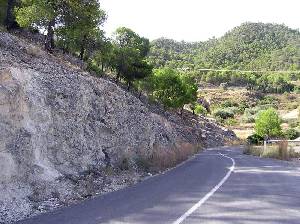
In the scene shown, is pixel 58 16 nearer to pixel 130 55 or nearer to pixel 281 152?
pixel 281 152

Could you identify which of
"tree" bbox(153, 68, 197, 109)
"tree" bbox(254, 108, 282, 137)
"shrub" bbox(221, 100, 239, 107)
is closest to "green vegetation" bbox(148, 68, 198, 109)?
"tree" bbox(153, 68, 197, 109)

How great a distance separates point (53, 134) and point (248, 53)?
→ 172370 mm

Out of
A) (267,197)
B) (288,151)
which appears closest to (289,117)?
(288,151)

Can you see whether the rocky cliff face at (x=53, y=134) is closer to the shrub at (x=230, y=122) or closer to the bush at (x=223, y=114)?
the shrub at (x=230, y=122)

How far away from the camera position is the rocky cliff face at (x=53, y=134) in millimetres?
11758

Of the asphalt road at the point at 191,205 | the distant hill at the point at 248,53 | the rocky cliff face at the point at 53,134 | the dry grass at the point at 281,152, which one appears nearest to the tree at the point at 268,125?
the dry grass at the point at 281,152

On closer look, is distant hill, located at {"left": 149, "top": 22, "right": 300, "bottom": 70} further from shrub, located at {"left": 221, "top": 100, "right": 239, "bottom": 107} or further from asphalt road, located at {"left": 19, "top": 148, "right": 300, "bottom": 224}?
asphalt road, located at {"left": 19, "top": 148, "right": 300, "bottom": 224}

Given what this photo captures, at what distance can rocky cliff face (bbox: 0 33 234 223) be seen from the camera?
11.8m

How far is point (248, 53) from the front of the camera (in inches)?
7121

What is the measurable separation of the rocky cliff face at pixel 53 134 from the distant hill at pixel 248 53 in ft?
492

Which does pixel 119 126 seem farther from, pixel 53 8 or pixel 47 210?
pixel 53 8

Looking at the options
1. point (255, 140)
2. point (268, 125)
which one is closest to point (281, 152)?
point (255, 140)

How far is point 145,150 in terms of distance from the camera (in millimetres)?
22328

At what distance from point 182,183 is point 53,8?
19454 mm
